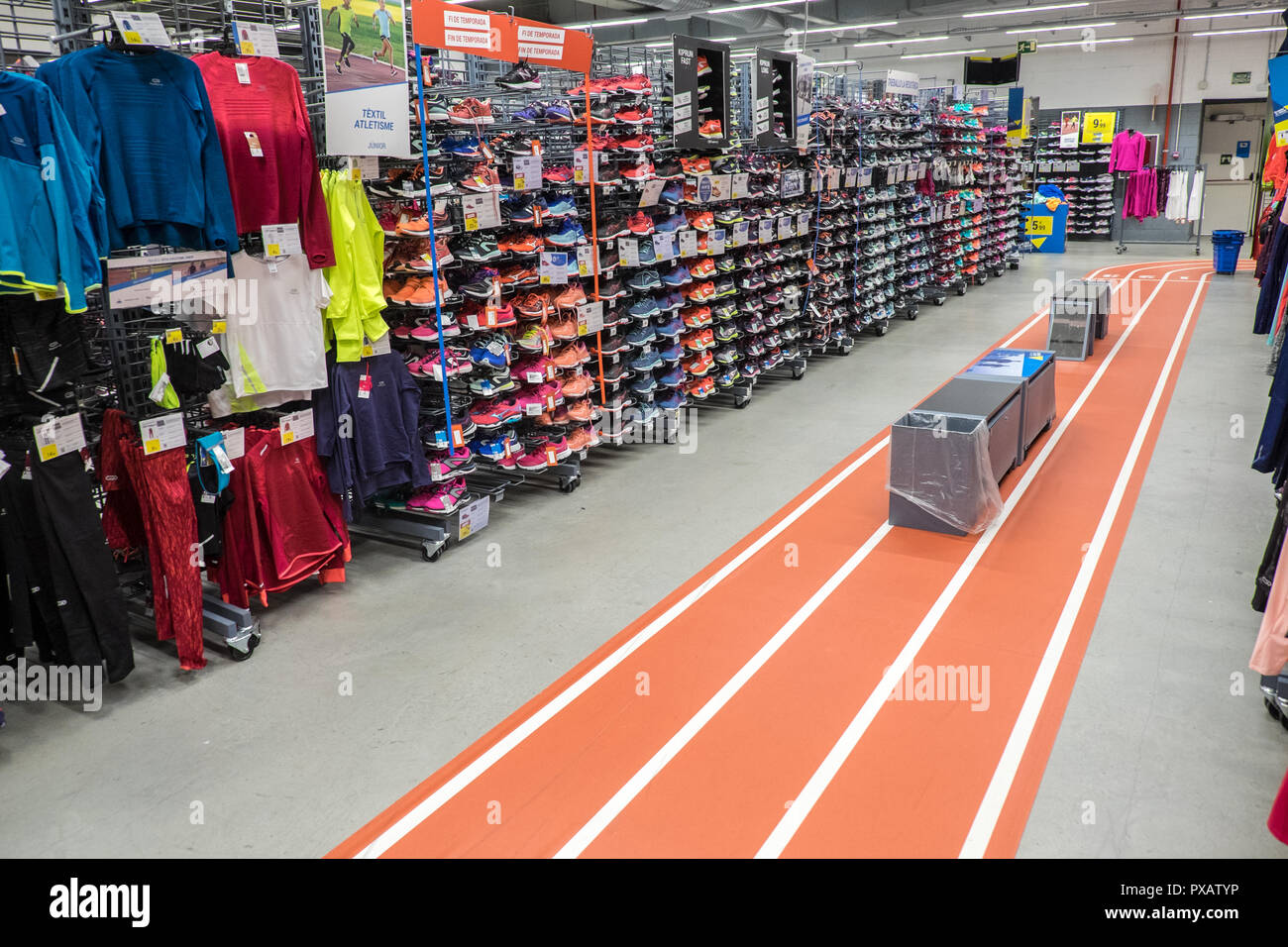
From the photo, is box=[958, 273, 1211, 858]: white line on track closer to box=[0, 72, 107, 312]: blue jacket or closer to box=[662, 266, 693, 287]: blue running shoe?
box=[662, 266, 693, 287]: blue running shoe

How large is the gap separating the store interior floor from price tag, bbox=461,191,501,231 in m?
1.91

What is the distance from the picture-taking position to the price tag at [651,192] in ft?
23.7

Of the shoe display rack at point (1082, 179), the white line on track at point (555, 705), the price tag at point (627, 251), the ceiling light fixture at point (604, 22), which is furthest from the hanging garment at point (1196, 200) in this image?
the white line on track at point (555, 705)

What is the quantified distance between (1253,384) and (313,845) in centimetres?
968

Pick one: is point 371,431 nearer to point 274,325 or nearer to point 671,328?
point 274,325

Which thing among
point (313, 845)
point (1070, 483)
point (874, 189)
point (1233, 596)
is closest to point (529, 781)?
point (313, 845)

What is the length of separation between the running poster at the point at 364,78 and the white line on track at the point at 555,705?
2843 mm

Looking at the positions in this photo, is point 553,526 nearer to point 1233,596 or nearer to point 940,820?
point 940,820

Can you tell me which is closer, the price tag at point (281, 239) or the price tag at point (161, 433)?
the price tag at point (161, 433)

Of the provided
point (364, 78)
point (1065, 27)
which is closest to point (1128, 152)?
point (1065, 27)

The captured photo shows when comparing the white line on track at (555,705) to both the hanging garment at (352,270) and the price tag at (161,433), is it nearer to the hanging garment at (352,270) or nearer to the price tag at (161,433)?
the price tag at (161,433)

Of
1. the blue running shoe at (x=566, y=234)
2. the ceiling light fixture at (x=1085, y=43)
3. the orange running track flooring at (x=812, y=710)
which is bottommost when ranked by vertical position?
the orange running track flooring at (x=812, y=710)

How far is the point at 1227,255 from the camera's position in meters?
16.9

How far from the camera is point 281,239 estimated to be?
454cm
